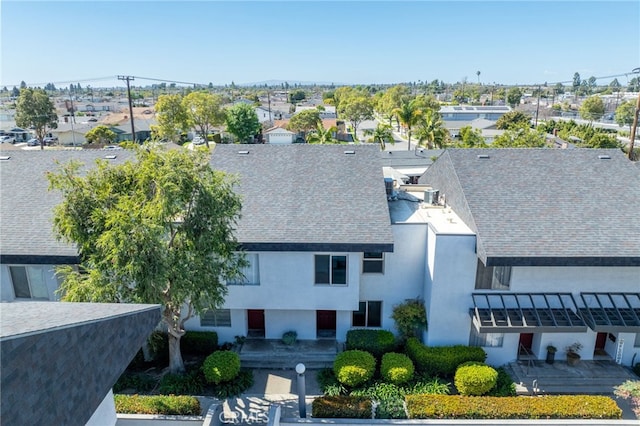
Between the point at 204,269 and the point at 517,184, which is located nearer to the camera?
the point at 204,269

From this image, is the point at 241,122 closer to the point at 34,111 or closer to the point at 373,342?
the point at 34,111

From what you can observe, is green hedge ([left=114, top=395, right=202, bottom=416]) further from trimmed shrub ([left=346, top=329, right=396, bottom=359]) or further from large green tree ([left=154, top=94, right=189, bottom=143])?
large green tree ([left=154, top=94, right=189, bottom=143])

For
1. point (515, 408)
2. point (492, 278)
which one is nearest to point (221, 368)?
point (515, 408)

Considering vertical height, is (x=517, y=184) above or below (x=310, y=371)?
above

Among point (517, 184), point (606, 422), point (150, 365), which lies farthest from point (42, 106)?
point (606, 422)

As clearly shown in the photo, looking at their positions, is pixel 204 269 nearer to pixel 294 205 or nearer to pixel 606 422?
pixel 294 205
